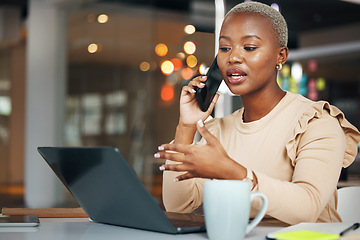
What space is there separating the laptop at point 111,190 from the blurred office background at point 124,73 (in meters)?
5.98

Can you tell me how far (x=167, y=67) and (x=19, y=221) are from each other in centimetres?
686

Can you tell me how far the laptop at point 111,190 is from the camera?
0.96 meters

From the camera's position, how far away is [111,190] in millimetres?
1045

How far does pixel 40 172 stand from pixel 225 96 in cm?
423

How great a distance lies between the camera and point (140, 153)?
26.3 ft

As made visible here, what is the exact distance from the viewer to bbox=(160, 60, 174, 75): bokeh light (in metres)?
7.89

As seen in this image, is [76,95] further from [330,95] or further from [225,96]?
[225,96]

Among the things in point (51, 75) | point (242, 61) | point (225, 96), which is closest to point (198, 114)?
point (242, 61)

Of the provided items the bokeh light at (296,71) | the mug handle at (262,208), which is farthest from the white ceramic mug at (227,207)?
the bokeh light at (296,71)

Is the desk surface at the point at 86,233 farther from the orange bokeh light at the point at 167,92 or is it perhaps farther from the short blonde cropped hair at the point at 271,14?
the orange bokeh light at the point at 167,92

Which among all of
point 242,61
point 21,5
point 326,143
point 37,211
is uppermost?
point 21,5

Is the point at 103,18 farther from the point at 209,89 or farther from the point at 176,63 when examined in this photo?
the point at 209,89

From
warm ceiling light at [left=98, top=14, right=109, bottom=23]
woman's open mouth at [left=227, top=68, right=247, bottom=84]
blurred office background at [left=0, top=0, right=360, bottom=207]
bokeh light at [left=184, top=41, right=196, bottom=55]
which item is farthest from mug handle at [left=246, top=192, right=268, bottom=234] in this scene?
warm ceiling light at [left=98, top=14, right=109, bottom=23]

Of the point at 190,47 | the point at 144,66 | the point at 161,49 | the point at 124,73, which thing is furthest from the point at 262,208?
the point at 124,73
